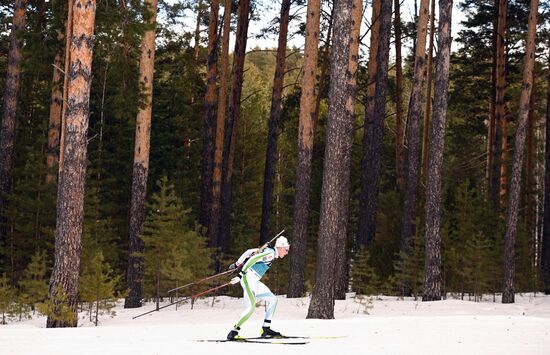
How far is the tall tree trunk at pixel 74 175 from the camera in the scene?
13.1 metres

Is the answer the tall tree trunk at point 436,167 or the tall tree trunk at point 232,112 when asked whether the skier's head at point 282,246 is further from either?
the tall tree trunk at point 232,112

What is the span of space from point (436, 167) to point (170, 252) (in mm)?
7425

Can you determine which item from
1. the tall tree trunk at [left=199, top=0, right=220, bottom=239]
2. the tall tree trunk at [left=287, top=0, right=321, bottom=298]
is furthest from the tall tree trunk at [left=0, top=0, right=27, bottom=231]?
the tall tree trunk at [left=287, top=0, right=321, bottom=298]

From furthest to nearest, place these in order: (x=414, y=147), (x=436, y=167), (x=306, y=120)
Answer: (x=414, y=147), (x=306, y=120), (x=436, y=167)

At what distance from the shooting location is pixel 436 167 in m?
19.2

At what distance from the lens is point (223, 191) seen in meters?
28.2

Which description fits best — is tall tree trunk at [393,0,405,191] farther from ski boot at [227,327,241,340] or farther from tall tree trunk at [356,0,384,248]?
ski boot at [227,327,241,340]

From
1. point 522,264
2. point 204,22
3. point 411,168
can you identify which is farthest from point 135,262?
point 204,22

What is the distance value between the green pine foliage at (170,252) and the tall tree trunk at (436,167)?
19.7ft

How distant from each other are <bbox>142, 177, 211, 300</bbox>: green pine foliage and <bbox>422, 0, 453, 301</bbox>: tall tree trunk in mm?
6017

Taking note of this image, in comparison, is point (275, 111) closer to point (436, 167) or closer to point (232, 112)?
point (232, 112)

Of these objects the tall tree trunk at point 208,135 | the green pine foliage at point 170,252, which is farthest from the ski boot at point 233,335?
the tall tree trunk at point 208,135

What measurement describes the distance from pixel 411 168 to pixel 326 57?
31.8 ft

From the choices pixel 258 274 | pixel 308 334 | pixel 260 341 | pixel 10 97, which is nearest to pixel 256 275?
pixel 258 274
